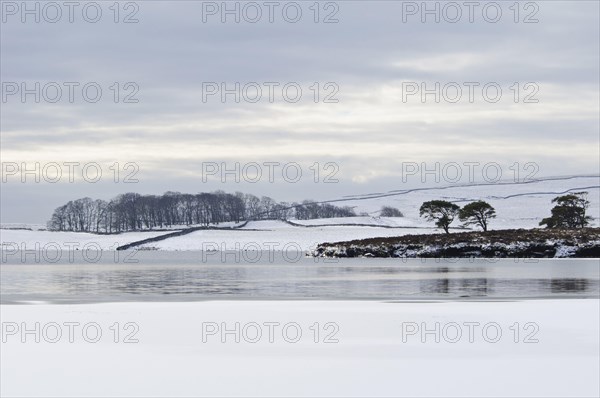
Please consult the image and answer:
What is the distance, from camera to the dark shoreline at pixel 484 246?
9931 centimetres

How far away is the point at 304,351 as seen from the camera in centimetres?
1822

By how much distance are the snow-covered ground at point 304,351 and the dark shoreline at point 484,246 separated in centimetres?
7488

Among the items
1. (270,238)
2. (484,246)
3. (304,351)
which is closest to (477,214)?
(484,246)

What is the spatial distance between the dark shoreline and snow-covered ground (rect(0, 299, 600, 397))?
74.9 meters

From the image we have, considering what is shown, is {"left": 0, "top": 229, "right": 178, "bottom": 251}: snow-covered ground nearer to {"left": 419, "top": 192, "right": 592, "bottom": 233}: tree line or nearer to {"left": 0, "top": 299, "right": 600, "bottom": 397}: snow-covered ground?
{"left": 419, "top": 192, "right": 592, "bottom": 233}: tree line

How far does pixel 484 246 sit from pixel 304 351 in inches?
3387

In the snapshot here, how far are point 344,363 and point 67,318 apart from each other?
9.99 meters

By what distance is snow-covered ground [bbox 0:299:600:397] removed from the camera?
14.4 m

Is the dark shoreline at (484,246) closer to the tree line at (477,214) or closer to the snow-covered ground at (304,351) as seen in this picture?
the tree line at (477,214)

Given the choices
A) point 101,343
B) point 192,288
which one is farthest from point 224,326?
point 192,288

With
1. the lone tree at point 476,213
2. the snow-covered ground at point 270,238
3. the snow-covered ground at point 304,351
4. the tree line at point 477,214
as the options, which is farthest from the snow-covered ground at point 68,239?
the snow-covered ground at point 304,351

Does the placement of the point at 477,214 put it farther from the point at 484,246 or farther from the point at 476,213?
the point at 484,246

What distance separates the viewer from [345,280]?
4353 centimetres

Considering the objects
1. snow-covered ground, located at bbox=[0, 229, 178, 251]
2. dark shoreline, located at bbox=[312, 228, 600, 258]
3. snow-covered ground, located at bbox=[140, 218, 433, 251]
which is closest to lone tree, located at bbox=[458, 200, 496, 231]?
dark shoreline, located at bbox=[312, 228, 600, 258]
